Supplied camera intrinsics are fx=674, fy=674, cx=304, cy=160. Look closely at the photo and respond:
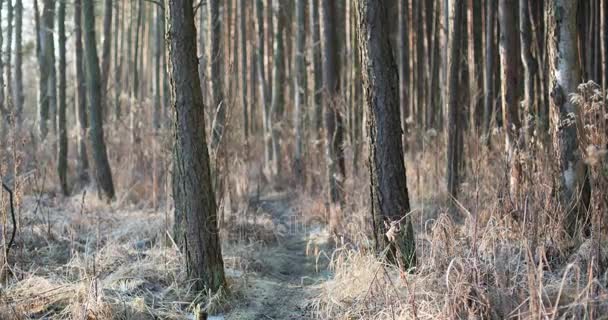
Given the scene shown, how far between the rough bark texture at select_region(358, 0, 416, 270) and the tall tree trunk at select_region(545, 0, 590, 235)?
1.28m

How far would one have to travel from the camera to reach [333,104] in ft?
28.3

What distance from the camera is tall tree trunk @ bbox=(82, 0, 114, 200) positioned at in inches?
381

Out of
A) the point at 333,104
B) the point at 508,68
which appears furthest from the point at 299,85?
the point at 508,68

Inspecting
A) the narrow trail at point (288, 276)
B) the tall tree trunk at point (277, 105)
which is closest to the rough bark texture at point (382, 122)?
the narrow trail at point (288, 276)

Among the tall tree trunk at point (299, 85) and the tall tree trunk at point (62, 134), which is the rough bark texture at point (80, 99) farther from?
the tall tree trunk at point (299, 85)

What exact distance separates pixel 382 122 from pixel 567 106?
1.49 metres

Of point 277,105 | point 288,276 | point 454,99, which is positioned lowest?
point 288,276

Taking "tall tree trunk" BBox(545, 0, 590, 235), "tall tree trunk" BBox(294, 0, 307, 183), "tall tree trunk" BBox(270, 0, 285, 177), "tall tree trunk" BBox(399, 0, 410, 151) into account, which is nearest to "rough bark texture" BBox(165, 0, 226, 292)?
"tall tree trunk" BBox(545, 0, 590, 235)

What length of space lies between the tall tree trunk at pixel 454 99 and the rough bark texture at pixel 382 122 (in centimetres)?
241

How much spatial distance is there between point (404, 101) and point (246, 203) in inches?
152

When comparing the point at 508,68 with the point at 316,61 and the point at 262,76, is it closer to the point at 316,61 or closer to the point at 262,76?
the point at 316,61

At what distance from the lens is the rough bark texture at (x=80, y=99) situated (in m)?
10.7

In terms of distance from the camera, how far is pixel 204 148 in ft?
17.1

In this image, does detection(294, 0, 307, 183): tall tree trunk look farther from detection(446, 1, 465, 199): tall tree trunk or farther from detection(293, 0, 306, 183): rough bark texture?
detection(446, 1, 465, 199): tall tree trunk
